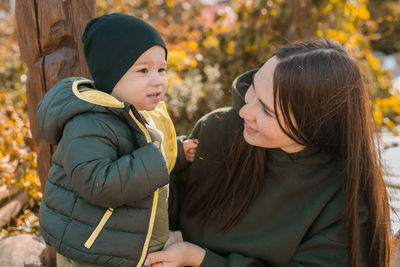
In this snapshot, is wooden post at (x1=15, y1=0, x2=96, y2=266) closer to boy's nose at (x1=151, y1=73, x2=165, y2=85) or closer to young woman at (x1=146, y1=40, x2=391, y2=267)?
boy's nose at (x1=151, y1=73, x2=165, y2=85)

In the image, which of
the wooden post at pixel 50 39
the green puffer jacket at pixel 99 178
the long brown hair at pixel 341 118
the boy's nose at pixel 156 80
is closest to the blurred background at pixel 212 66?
the wooden post at pixel 50 39

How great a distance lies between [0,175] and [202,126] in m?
1.69

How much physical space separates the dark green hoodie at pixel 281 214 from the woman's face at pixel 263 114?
0.18 meters

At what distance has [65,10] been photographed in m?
1.68

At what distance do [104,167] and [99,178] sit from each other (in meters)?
0.04

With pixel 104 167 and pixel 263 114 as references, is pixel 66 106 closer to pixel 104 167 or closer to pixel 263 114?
pixel 104 167

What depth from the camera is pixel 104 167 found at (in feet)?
3.86

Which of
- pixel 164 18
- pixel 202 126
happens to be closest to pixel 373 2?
pixel 164 18

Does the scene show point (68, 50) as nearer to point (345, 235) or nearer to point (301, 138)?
point (301, 138)

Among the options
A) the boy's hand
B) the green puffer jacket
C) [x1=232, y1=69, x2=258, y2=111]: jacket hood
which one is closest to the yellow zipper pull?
the green puffer jacket

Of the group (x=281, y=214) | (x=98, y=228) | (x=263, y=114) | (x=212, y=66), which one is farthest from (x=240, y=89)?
(x=212, y=66)

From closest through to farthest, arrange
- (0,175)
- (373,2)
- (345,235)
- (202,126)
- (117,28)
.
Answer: (117,28) → (345,235) → (202,126) → (0,175) → (373,2)

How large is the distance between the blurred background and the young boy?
1435 millimetres

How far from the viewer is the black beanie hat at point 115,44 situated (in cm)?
133
